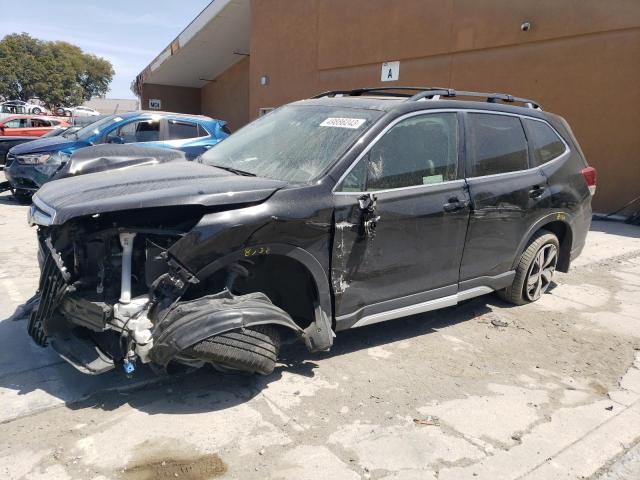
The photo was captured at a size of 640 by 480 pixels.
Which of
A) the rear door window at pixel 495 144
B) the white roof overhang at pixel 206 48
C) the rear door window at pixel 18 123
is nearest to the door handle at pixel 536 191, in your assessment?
the rear door window at pixel 495 144

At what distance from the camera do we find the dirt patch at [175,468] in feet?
8.27

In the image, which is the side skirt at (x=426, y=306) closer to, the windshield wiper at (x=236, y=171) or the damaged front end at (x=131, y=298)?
the damaged front end at (x=131, y=298)

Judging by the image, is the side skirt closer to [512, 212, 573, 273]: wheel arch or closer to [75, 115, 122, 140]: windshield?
[512, 212, 573, 273]: wheel arch

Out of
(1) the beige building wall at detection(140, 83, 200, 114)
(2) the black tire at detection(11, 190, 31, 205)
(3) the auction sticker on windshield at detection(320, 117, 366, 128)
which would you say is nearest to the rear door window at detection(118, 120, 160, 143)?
(2) the black tire at detection(11, 190, 31, 205)

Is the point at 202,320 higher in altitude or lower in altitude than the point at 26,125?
lower

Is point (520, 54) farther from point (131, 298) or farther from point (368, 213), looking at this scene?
point (131, 298)

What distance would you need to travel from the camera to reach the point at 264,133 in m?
4.16

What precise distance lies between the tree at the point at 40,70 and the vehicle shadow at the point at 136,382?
56.8 m

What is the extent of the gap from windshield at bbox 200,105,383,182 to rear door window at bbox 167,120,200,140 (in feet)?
18.0

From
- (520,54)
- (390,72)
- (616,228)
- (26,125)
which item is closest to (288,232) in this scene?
(616,228)

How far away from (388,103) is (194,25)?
19396 millimetres

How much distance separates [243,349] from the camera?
9.64 feet

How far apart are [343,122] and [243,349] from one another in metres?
1.77

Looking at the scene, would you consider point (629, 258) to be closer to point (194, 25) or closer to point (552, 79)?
point (552, 79)
